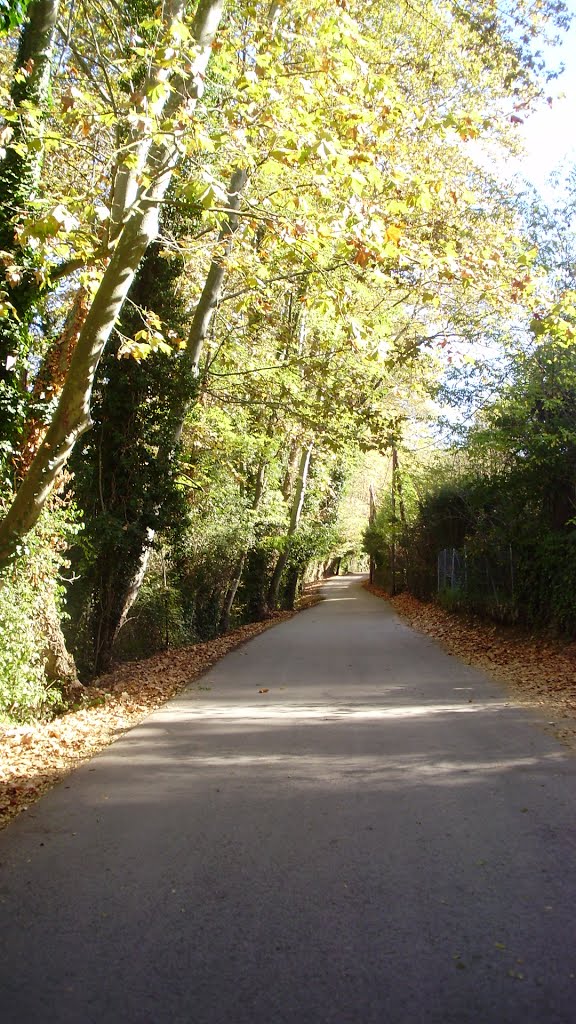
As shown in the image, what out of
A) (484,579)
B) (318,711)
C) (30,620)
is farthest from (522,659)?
(30,620)

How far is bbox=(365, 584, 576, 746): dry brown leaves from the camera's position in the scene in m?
9.69

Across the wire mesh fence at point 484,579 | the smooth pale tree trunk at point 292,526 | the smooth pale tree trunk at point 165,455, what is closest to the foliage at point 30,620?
the smooth pale tree trunk at point 165,455

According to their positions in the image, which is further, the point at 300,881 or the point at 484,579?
the point at 484,579

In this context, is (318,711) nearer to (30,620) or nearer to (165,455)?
(30,620)

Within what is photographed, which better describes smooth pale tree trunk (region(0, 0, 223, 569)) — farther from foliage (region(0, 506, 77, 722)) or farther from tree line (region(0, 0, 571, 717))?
foliage (region(0, 506, 77, 722))

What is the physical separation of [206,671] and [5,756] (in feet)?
19.4

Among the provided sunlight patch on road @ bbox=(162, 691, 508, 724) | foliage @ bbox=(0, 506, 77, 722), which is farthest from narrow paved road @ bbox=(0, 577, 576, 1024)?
foliage @ bbox=(0, 506, 77, 722)

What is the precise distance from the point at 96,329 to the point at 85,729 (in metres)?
4.61

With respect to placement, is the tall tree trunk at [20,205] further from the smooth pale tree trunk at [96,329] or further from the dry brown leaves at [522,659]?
the dry brown leaves at [522,659]

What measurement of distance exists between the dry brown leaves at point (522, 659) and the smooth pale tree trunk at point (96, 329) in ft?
19.7

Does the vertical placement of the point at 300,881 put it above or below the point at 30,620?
below

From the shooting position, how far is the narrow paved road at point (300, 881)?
127 inches

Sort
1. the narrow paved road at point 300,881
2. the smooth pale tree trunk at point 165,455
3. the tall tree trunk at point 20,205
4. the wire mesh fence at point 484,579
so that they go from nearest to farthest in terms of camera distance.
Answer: the narrow paved road at point 300,881 < the tall tree trunk at point 20,205 < the smooth pale tree trunk at point 165,455 < the wire mesh fence at point 484,579

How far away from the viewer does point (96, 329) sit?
7691mm
